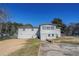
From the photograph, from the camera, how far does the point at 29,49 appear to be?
27.0ft

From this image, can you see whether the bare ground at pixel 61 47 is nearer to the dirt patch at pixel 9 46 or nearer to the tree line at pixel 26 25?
the tree line at pixel 26 25

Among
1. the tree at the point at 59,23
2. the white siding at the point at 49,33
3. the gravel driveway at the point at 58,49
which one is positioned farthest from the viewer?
the white siding at the point at 49,33

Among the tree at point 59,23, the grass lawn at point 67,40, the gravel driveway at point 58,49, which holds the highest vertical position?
the tree at point 59,23

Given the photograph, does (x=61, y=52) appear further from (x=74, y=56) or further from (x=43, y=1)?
(x=43, y=1)

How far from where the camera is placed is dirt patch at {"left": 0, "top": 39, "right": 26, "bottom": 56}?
8161 millimetres

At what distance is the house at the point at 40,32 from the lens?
841 cm

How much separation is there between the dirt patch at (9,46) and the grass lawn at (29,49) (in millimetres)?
130

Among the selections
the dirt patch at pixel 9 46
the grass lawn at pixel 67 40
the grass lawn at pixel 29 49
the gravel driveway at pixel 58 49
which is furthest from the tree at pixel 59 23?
the dirt patch at pixel 9 46

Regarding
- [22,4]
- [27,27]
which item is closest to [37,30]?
[27,27]

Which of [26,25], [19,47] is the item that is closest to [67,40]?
[26,25]

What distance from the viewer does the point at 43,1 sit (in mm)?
8062

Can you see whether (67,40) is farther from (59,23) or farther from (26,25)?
(26,25)

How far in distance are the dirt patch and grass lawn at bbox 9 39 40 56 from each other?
5.1 inches

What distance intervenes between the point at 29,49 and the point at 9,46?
62 cm
